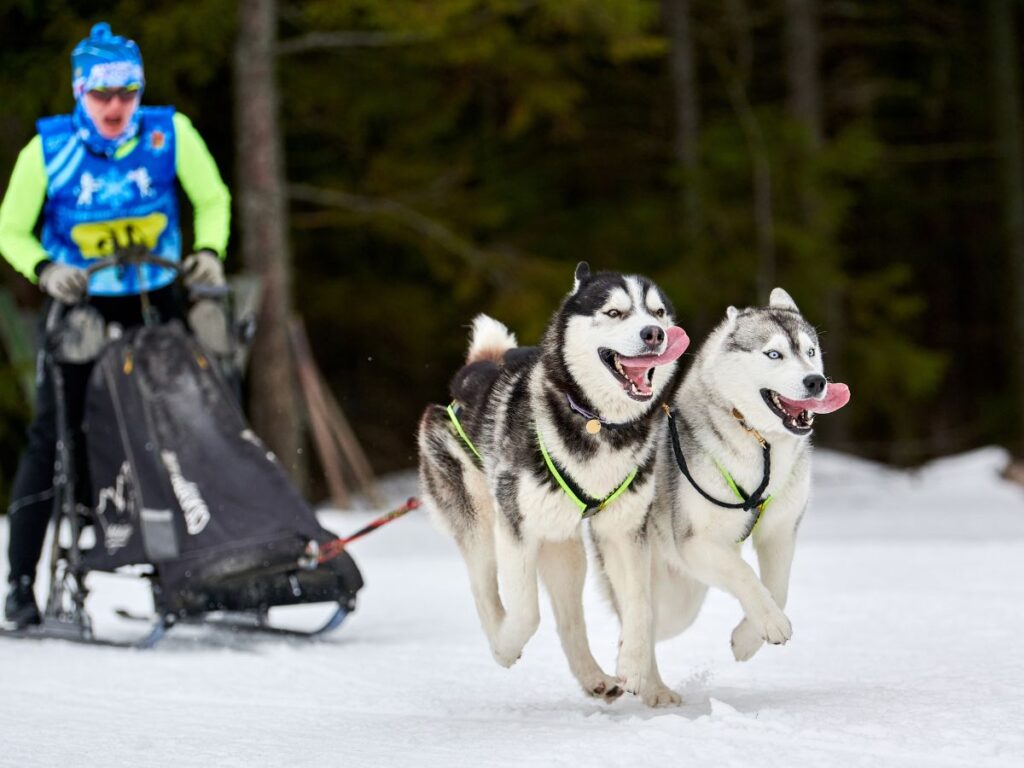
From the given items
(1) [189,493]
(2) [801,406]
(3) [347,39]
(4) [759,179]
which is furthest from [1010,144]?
(2) [801,406]

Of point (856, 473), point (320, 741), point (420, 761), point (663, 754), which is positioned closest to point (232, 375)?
point (320, 741)

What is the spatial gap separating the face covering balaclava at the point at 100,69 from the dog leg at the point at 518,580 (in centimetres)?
241

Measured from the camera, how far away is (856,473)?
527 inches

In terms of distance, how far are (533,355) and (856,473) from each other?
→ 958cm

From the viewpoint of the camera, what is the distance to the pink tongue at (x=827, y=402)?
3.68 m

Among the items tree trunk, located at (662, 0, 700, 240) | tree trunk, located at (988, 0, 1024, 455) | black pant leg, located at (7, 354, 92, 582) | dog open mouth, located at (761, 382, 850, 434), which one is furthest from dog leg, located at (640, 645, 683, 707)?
tree trunk, located at (988, 0, 1024, 455)

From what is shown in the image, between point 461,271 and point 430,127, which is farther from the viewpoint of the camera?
point 430,127

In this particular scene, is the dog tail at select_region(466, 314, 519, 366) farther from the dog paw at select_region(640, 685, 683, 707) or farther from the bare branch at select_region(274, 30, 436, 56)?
the bare branch at select_region(274, 30, 436, 56)

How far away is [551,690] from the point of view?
→ 443cm

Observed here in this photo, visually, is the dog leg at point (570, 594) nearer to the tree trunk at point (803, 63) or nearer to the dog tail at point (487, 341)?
the dog tail at point (487, 341)

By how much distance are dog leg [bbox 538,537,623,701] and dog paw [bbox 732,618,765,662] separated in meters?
0.43

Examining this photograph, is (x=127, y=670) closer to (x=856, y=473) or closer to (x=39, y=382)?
(x=39, y=382)

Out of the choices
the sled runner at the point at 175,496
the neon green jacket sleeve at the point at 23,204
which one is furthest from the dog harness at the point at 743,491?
the neon green jacket sleeve at the point at 23,204

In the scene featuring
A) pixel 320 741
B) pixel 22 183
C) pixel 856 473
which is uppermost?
pixel 22 183
